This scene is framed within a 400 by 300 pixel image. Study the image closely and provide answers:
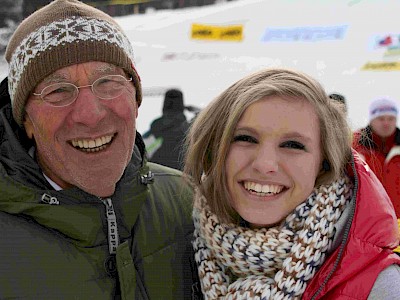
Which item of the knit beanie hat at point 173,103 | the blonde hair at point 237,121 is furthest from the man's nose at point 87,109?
the knit beanie hat at point 173,103

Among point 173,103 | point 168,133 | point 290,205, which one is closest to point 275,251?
point 290,205

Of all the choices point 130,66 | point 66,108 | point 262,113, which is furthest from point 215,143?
point 66,108

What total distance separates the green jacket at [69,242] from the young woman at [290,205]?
0.55 feet

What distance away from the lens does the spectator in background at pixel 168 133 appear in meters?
4.31

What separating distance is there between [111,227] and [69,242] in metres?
0.13

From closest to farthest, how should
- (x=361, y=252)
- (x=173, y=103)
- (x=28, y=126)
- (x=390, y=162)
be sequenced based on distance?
(x=361, y=252), (x=28, y=126), (x=390, y=162), (x=173, y=103)

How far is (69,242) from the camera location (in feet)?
5.08

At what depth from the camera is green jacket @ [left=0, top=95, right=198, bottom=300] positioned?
1.49m

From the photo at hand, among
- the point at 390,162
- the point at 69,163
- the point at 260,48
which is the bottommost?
the point at 390,162

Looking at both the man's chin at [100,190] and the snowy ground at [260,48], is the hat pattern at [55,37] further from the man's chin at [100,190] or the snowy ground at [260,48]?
the snowy ground at [260,48]

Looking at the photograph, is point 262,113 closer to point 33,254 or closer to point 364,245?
point 364,245

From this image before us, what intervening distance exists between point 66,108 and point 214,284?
2.20 ft

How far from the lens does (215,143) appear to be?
1694 millimetres

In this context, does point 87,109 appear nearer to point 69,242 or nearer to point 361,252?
Result: point 69,242
